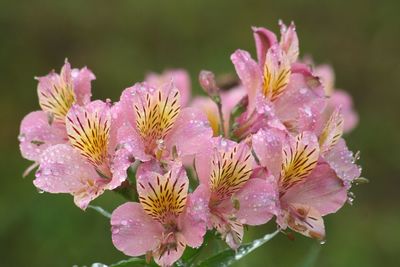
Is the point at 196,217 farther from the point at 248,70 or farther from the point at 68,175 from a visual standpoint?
the point at 248,70

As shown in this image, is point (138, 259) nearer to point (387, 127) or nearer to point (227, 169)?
point (227, 169)

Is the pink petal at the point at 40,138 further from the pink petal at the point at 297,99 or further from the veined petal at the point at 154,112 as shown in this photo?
the pink petal at the point at 297,99

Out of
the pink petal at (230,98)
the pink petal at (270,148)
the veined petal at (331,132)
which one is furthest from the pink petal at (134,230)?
the pink petal at (230,98)

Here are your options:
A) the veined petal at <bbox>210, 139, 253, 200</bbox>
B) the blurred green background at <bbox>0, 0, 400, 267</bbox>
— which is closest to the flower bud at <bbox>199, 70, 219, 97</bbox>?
the veined petal at <bbox>210, 139, 253, 200</bbox>

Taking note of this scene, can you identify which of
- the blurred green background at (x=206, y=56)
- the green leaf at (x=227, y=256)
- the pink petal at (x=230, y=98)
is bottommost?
the blurred green background at (x=206, y=56)

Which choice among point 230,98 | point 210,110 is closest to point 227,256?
point 210,110

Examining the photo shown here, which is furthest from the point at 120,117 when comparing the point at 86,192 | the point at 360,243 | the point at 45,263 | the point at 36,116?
the point at 360,243
